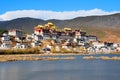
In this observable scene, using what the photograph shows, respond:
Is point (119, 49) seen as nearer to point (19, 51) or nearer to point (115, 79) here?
point (19, 51)

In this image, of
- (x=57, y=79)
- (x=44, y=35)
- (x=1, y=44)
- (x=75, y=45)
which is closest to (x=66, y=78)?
(x=57, y=79)

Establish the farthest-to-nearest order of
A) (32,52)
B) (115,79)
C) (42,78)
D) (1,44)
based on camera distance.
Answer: (1,44)
(32,52)
(42,78)
(115,79)

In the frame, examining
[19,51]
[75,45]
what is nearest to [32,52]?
[19,51]

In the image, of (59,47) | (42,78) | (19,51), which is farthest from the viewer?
(59,47)

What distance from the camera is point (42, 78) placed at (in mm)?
34094

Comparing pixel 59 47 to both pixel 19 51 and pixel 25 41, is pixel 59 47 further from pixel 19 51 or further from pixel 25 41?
pixel 19 51

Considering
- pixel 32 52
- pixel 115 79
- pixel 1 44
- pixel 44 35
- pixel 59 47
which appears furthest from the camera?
pixel 44 35

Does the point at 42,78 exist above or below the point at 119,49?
above

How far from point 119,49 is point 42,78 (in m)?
158

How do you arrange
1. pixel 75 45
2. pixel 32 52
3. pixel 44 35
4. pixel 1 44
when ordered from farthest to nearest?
pixel 44 35 → pixel 75 45 → pixel 1 44 → pixel 32 52

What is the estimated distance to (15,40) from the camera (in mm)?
158000

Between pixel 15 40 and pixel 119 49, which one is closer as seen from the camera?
pixel 15 40

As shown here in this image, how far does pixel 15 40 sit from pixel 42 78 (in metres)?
125

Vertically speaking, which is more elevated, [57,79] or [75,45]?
[57,79]
